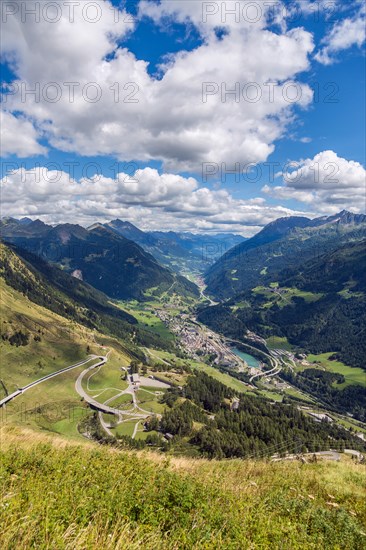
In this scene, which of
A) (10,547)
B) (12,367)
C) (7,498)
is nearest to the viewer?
(10,547)

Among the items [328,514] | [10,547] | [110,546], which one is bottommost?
[328,514]

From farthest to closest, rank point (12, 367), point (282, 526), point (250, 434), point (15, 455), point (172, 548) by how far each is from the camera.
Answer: point (12, 367) → point (250, 434) → point (15, 455) → point (282, 526) → point (172, 548)

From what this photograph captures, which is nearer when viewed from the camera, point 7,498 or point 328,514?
point 7,498

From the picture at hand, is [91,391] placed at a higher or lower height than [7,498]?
lower

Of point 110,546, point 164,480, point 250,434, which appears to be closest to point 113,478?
point 164,480

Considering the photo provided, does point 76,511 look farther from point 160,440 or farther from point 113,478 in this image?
point 160,440

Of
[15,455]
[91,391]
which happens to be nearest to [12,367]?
[91,391]

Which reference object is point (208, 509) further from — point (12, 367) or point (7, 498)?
point (12, 367)
